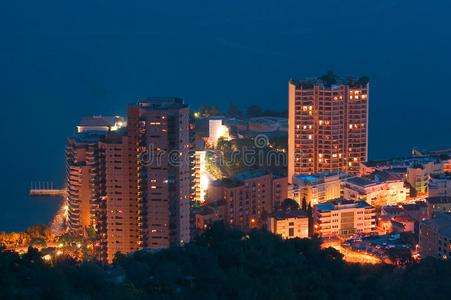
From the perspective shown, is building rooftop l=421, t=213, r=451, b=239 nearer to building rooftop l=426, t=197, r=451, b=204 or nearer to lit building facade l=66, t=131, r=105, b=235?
building rooftop l=426, t=197, r=451, b=204

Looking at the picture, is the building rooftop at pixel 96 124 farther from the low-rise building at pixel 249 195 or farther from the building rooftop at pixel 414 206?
the building rooftop at pixel 414 206

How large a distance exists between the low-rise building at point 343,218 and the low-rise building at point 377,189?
32.7 inches

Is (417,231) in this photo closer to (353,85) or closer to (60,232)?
(353,85)

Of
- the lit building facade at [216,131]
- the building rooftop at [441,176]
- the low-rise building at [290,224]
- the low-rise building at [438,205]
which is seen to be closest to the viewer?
the low-rise building at [290,224]

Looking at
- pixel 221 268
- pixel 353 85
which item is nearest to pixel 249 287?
pixel 221 268

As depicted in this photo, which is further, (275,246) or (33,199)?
(33,199)

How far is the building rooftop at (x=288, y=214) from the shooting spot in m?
11.0

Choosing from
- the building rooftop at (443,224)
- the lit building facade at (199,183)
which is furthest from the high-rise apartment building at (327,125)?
the building rooftop at (443,224)

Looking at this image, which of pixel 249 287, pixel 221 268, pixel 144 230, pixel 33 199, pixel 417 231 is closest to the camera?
pixel 249 287

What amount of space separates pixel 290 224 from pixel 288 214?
0.13 meters

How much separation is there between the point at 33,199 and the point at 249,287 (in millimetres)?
7963

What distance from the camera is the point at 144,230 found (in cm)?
1024

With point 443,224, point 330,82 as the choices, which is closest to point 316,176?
point 330,82

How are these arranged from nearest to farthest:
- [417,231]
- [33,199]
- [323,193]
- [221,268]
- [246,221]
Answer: [221,268] → [417,231] → [246,221] → [323,193] → [33,199]
